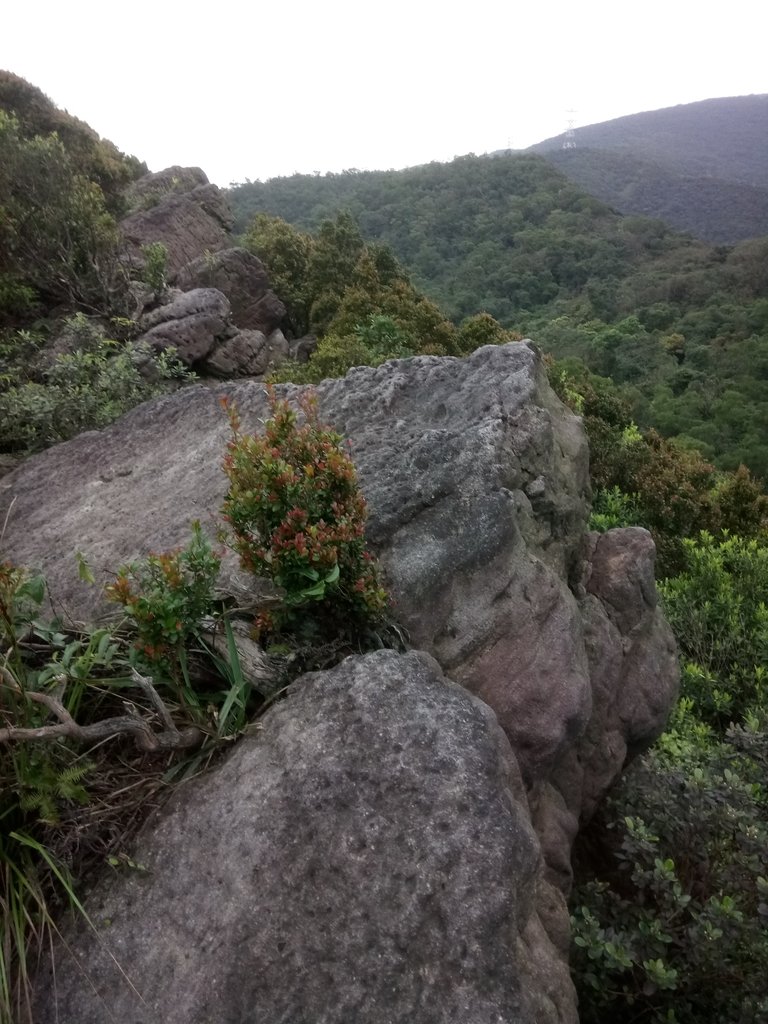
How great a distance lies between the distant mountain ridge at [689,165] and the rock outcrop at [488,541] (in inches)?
2593

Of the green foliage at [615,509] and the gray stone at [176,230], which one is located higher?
the gray stone at [176,230]

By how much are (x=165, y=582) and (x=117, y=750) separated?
1.89 ft

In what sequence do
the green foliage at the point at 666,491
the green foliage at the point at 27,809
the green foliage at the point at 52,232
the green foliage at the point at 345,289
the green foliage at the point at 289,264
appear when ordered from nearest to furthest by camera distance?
the green foliage at the point at 27,809
the green foliage at the point at 666,491
the green foliage at the point at 52,232
the green foliage at the point at 345,289
the green foliage at the point at 289,264

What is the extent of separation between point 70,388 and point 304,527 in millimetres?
4819

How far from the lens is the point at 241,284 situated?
41.4 feet

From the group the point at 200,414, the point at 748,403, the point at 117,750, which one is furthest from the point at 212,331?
the point at 748,403

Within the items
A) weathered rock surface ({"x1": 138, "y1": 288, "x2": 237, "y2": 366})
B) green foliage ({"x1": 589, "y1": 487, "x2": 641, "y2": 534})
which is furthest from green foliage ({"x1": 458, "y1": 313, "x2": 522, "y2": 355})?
weathered rock surface ({"x1": 138, "y1": 288, "x2": 237, "y2": 366})

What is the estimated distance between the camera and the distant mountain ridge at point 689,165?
213ft

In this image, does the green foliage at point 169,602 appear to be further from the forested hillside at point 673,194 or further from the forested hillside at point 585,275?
the forested hillside at point 673,194

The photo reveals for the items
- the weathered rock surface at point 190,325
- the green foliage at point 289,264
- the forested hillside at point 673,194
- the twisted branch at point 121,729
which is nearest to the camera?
the twisted branch at point 121,729

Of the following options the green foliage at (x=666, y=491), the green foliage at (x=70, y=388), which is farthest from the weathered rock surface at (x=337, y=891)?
the green foliage at (x=666, y=491)

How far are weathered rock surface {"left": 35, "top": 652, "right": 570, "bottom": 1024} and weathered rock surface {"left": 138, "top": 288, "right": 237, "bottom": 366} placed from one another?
8213 mm

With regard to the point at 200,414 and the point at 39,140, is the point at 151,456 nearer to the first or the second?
the point at 200,414

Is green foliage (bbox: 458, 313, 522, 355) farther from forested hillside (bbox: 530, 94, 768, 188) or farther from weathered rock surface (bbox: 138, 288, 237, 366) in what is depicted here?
forested hillside (bbox: 530, 94, 768, 188)
